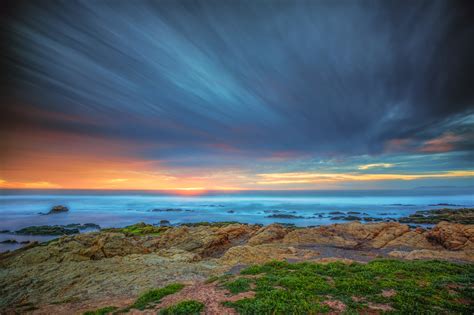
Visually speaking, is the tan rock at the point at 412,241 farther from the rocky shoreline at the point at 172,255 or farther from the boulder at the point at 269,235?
the boulder at the point at 269,235

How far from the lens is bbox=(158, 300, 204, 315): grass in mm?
7930

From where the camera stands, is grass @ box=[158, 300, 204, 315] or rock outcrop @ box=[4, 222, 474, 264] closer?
grass @ box=[158, 300, 204, 315]

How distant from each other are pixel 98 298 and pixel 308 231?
25.2m

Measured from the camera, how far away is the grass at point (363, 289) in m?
7.64

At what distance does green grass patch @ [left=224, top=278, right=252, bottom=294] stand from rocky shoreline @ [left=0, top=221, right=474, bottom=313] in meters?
4.53

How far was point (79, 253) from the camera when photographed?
815 inches

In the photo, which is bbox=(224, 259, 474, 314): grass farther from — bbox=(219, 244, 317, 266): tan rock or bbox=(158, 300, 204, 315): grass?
bbox=(219, 244, 317, 266): tan rock

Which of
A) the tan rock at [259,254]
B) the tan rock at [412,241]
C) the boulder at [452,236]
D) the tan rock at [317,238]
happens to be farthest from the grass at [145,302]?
the boulder at [452,236]

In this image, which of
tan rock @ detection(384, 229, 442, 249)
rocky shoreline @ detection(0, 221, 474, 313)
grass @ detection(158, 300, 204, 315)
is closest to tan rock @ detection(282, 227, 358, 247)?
rocky shoreline @ detection(0, 221, 474, 313)

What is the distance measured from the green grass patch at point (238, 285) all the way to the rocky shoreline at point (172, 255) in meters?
4.53

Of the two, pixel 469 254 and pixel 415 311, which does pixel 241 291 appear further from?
pixel 469 254

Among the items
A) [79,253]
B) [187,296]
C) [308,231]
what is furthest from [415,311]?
[79,253]

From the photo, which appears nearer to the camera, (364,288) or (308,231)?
(364,288)

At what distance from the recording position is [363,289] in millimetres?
9141
